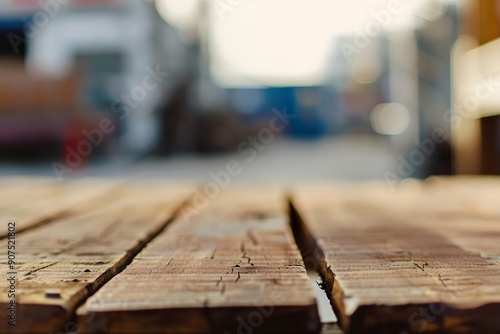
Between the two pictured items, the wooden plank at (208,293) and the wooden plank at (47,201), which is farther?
the wooden plank at (47,201)

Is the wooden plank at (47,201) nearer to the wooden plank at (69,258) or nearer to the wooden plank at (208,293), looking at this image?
the wooden plank at (69,258)

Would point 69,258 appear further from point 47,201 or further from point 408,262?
point 47,201

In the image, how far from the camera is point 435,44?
448 cm

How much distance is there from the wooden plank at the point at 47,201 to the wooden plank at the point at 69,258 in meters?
0.06

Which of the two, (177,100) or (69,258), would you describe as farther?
(177,100)

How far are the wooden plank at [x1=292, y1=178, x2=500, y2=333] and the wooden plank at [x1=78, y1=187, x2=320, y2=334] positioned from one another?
44 millimetres

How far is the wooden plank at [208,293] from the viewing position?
0.53m

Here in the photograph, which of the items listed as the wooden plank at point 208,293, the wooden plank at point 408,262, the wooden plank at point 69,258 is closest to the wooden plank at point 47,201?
the wooden plank at point 69,258

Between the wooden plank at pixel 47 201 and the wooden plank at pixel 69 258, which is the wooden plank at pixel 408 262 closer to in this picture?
the wooden plank at pixel 69 258

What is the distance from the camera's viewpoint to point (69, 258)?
2.49ft

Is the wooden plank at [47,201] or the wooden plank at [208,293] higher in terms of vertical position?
the wooden plank at [208,293]

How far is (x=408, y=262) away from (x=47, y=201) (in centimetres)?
103

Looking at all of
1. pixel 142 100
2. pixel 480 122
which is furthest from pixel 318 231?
pixel 142 100

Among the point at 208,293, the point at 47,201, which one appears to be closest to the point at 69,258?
the point at 208,293
